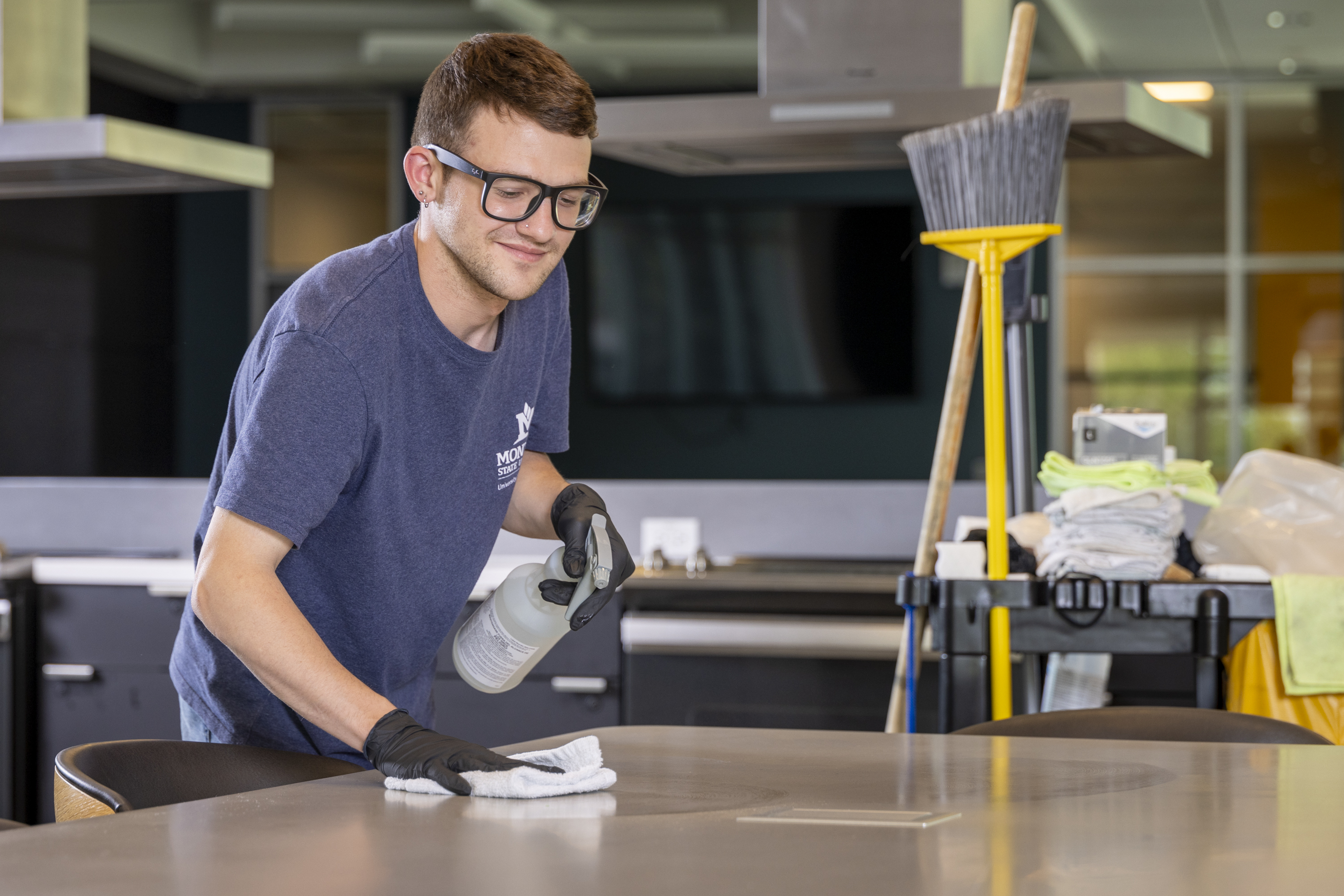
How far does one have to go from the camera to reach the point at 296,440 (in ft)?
4.27

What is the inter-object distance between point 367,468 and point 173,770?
341 millimetres

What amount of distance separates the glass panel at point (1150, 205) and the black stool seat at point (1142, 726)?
4844 millimetres

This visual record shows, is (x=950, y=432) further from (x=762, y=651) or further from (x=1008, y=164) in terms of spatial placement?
(x=762, y=651)

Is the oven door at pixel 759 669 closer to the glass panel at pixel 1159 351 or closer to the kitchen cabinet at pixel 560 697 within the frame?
the kitchen cabinet at pixel 560 697

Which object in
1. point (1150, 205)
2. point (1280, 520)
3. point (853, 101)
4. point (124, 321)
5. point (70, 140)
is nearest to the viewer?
point (1280, 520)

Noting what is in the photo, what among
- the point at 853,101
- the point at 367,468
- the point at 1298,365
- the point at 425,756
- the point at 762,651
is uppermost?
the point at 853,101

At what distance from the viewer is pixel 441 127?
1.42 metres

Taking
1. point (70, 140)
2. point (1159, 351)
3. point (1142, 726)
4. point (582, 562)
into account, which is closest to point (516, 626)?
point (582, 562)

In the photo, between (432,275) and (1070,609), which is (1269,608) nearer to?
(1070,609)

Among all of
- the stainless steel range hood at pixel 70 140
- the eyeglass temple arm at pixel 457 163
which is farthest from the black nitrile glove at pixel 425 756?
the stainless steel range hood at pixel 70 140

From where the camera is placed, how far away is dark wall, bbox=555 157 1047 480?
18.9 feet

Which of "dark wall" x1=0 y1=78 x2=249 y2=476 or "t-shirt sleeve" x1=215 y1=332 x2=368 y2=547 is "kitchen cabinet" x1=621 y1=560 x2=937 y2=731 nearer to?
"t-shirt sleeve" x1=215 y1=332 x2=368 y2=547

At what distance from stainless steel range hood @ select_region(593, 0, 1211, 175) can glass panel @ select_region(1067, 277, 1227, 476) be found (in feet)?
11.3

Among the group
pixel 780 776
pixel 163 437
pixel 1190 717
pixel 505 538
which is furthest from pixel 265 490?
pixel 163 437
